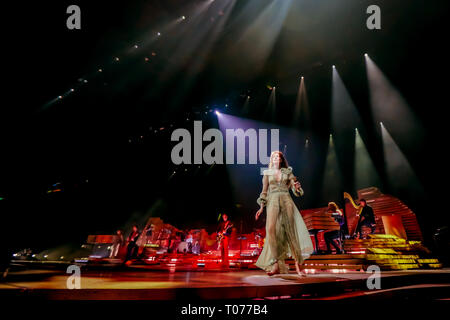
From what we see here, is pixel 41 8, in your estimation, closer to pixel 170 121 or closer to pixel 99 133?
pixel 99 133

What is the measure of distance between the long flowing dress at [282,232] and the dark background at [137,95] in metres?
4.90

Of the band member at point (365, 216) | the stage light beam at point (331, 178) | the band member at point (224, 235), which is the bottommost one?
the band member at point (224, 235)

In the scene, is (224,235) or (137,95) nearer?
(224,235)

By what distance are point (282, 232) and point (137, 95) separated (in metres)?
9.17

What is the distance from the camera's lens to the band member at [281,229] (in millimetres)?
3328

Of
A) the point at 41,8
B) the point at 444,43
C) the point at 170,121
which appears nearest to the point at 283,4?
the point at 444,43

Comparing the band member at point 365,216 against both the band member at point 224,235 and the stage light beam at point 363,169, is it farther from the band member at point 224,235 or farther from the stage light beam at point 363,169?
the stage light beam at point 363,169

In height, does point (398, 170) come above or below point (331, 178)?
above

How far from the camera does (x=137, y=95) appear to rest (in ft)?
31.8

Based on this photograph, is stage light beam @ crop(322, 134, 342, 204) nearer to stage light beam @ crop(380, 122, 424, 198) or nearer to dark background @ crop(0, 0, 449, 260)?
dark background @ crop(0, 0, 449, 260)

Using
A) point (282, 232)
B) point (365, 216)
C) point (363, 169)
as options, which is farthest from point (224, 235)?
point (363, 169)

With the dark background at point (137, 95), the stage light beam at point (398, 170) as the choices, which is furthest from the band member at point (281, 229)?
the stage light beam at point (398, 170)

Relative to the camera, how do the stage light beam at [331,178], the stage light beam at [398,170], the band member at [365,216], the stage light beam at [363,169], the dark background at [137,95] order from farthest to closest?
the stage light beam at [331,178], the stage light beam at [363,169], the stage light beam at [398,170], the band member at [365,216], the dark background at [137,95]

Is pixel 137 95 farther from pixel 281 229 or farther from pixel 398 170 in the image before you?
pixel 398 170
